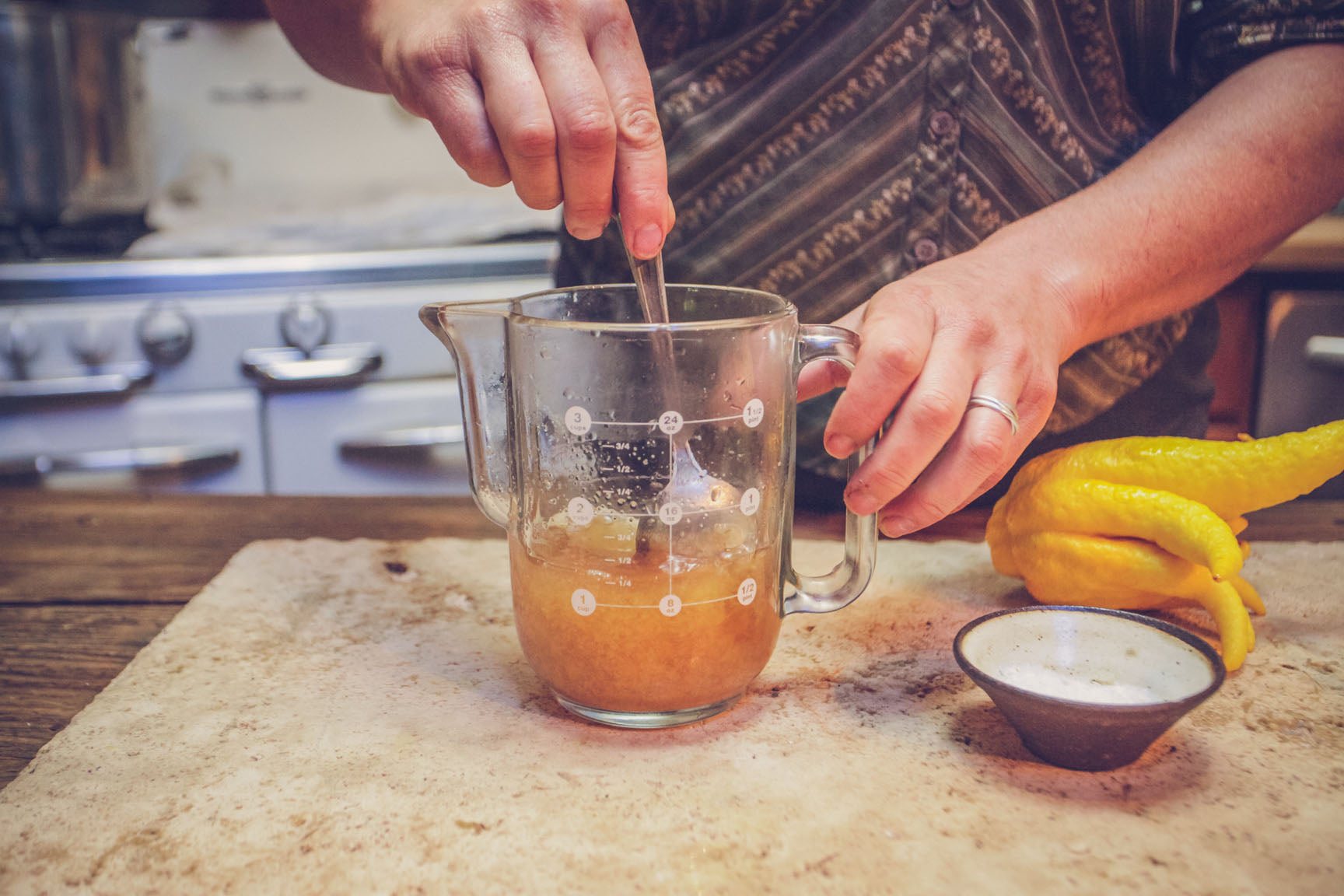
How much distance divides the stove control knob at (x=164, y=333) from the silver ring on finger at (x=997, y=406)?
1.52m

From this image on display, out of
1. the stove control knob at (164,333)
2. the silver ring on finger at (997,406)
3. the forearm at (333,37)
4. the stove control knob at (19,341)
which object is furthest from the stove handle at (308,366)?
the silver ring on finger at (997,406)

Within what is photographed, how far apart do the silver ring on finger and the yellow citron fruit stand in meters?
0.15

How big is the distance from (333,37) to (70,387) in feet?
3.91

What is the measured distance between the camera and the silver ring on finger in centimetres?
68

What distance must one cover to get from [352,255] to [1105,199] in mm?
1390

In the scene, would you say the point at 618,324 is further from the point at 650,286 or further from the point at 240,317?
the point at 240,317

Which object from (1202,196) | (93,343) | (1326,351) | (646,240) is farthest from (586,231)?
(1326,351)

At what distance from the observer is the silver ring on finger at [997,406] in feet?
2.23

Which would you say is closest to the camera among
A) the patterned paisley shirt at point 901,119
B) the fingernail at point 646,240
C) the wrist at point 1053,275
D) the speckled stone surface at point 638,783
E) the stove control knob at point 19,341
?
the speckled stone surface at point 638,783

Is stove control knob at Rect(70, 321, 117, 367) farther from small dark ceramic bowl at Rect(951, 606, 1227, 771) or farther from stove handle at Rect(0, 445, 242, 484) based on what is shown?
small dark ceramic bowl at Rect(951, 606, 1227, 771)

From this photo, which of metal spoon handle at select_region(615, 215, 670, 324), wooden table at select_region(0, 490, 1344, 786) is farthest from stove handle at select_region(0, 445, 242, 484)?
metal spoon handle at select_region(615, 215, 670, 324)

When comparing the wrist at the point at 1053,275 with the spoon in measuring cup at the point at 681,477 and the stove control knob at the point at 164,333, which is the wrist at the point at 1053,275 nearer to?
the spoon in measuring cup at the point at 681,477

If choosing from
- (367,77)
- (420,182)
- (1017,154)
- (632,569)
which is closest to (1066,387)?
(1017,154)

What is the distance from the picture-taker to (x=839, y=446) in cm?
68
